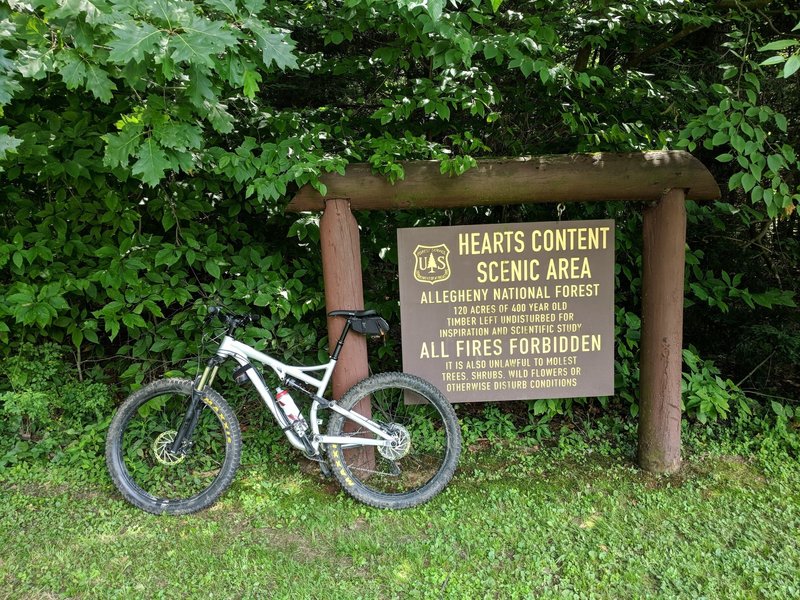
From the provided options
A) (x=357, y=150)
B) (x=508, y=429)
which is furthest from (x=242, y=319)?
(x=508, y=429)

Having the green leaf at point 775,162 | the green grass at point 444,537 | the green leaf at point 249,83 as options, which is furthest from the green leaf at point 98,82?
the green leaf at point 775,162

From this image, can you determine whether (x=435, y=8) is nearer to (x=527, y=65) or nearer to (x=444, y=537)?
(x=527, y=65)

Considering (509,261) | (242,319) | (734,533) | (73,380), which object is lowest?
(734,533)

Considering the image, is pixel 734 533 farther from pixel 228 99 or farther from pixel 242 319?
pixel 228 99

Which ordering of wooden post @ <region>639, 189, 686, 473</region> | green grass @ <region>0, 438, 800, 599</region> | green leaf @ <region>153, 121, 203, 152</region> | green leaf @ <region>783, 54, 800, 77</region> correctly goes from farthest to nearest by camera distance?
wooden post @ <region>639, 189, 686, 473</region> → green grass @ <region>0, 438, 800, 599</region> → green leaf @ <region>153, 121, 203, 152</region> → green leaf @ <region>783, 54, 800, 77</region>

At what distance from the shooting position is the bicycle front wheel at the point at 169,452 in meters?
3.17

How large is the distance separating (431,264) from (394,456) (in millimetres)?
1170

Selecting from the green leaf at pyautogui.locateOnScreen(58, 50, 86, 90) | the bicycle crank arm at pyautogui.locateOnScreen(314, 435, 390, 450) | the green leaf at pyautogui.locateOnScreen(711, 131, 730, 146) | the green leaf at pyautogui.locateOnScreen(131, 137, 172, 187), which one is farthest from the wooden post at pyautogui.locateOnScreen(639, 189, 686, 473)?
the green leaf at pyautogui.locateOnScreen(58, 50, 86, 90)

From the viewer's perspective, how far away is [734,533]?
2906 millimetres

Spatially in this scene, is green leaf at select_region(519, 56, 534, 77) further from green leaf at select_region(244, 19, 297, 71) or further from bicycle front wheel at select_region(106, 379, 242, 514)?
bicycle front wheel at select_region(106, 379, 242, 514)

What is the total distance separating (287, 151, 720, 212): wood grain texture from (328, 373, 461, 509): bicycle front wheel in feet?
3.50

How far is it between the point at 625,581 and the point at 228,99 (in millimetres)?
3492

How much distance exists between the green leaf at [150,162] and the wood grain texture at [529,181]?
0.83m

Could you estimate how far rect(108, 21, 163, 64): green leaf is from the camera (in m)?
1.89
